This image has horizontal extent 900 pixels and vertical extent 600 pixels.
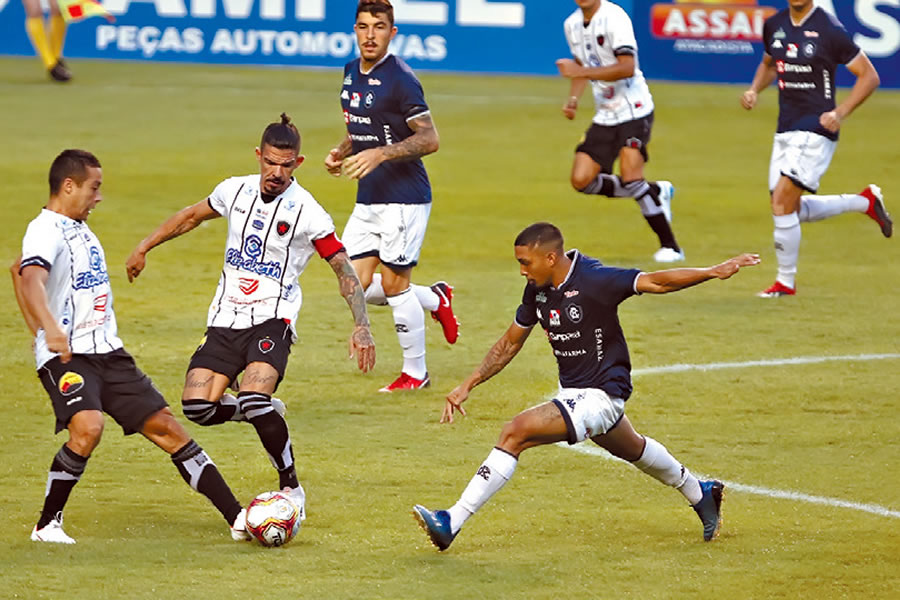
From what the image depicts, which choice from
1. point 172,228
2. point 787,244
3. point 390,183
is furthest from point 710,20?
point 172,228

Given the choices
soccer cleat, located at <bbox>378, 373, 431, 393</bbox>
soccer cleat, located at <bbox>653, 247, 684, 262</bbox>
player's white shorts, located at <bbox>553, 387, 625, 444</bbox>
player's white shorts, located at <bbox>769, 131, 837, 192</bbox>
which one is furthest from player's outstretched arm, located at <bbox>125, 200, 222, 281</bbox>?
soccer cleat, located at <bbox>653, 247, 684, 262</bbox>

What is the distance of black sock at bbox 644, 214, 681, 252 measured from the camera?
15.5 metres

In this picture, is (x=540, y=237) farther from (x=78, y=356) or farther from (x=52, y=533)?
→ (x=52, y=533)

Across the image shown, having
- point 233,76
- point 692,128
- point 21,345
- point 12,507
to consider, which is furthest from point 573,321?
point 233,76

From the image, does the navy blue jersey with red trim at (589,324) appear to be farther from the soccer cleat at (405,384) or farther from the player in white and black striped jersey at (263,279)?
the soccer cleat at (405,384)

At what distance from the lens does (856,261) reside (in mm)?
15805

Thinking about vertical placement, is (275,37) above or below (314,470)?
below

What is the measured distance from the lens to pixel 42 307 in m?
6.80

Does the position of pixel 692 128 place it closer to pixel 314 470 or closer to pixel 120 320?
pixel 120 320

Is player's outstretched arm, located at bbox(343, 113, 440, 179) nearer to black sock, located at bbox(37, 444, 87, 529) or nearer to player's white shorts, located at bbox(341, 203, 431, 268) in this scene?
player's white shorts, located at bbox(341, 203, 431, 268)

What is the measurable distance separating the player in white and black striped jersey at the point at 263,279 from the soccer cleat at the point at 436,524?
2.91ft

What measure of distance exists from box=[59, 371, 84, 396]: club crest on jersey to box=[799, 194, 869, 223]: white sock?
8317mm

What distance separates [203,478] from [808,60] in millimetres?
7835

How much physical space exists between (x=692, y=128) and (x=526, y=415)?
1917 centimetres
